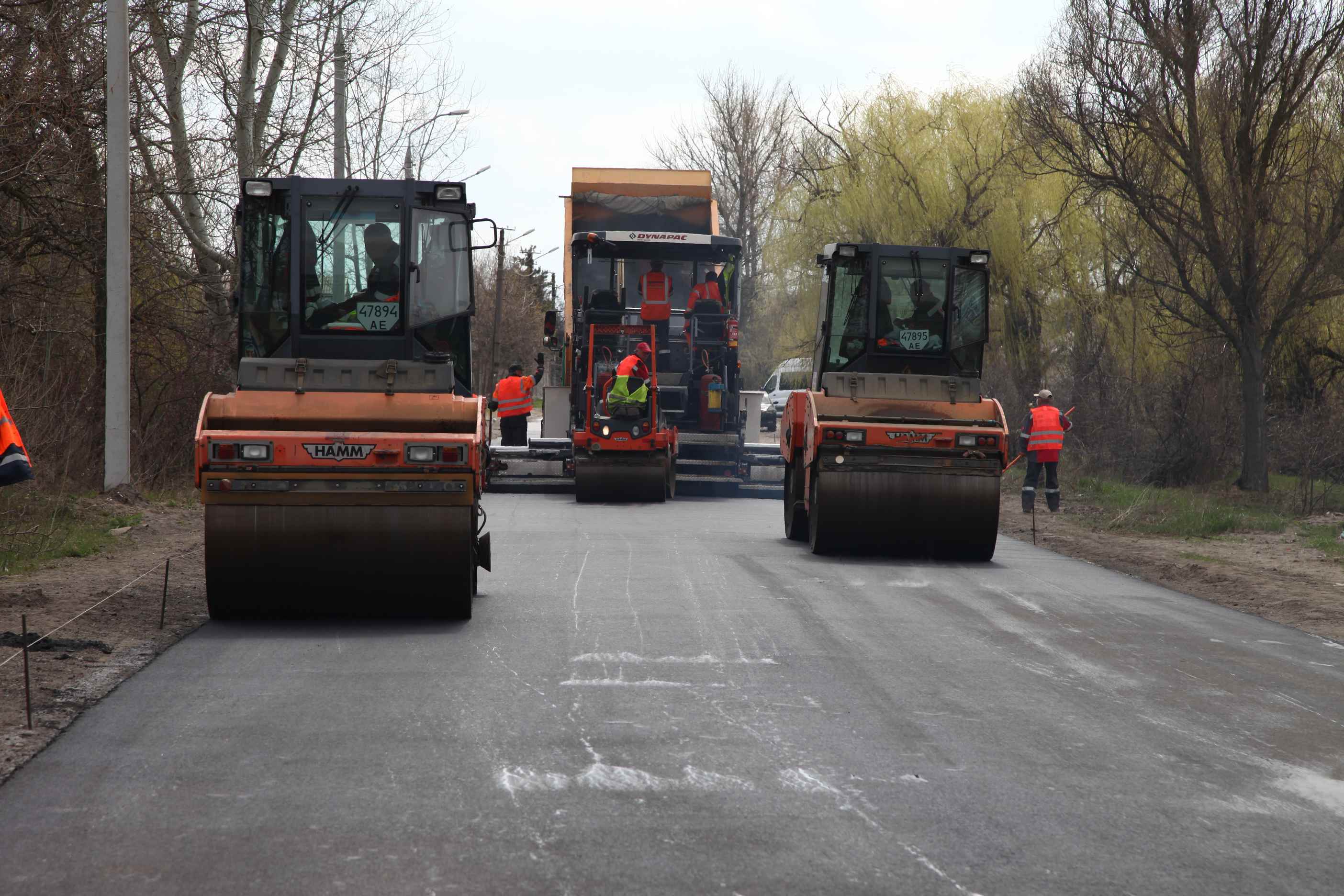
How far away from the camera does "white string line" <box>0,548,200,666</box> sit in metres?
7.52

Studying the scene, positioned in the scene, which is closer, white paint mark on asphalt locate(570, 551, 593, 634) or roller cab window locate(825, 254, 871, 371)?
white paint mark on asphalt locate(570, 551, 593, 634)

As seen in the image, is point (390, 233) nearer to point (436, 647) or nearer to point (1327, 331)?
point (436, 647)

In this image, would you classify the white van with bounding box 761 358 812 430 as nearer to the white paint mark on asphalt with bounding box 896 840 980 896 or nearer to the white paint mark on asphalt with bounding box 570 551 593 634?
the white paint mark on asphalt with bounding box 570 551 593 634

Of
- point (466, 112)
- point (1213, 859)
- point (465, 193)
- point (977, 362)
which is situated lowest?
point (1213, 859)

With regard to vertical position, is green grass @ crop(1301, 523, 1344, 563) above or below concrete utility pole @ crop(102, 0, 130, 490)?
below

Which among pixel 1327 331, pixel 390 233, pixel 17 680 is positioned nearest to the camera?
pixel 17 680

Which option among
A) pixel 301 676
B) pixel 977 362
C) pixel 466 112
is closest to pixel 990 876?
pixel 301 676

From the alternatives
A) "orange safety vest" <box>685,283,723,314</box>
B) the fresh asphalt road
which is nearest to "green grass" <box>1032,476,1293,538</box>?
"orange safety vest" <box>685,283,723,314</box>

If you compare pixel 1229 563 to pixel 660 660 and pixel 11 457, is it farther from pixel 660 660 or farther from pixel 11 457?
pixel 11 457

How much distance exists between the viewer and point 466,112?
2847 centimetres

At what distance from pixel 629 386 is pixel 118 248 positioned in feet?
21.6

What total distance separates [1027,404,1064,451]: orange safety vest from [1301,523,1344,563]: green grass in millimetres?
3342

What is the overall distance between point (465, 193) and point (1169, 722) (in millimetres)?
6017

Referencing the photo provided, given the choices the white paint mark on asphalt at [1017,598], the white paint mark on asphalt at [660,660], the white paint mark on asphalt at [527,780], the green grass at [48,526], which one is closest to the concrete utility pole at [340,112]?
the green grass at [48,526]
